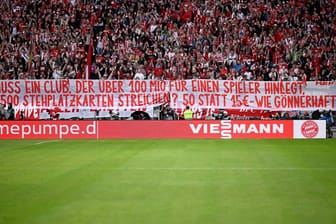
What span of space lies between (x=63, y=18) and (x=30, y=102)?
7494 mm

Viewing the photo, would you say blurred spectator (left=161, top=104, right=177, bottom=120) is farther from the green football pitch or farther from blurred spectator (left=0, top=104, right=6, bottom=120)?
blurred spectator (left=0, top=104, right=6, bottom=120)

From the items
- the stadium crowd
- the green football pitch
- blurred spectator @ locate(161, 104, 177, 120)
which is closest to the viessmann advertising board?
blurred spectator @ locate(161, 104, 177, 120)

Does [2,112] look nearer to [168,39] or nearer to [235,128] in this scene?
[168,39]

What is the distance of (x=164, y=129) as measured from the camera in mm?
26484

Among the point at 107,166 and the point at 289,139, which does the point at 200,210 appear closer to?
the point at 107,166

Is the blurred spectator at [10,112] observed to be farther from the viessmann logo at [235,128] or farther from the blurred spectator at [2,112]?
the viessmann logo at [235,128]

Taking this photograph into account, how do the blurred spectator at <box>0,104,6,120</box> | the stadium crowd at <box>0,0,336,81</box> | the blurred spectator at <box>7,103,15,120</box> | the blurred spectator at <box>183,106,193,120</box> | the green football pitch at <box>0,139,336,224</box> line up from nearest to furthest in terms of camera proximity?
the green football pitch at <box>0,139,336,224</box> → the blurred spectator at <box>183,106,193,120</box> → the blurred spectator at <box>7,103,15,120</box> → the blurred spectator at <box>0,104,6,120</box> → the stadium crowd at <box>0,0,336,81</box>

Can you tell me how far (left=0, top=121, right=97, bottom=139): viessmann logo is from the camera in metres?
26.6

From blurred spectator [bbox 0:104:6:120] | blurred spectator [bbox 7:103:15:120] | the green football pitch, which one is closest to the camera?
the green football pitch

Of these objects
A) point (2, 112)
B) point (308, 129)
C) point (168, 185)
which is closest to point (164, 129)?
point (308, 129)

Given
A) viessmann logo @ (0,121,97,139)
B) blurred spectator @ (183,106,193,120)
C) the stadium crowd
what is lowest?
viessmann logo @ (0,121,97,139)

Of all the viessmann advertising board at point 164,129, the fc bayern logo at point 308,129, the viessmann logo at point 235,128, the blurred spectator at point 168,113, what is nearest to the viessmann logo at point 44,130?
the viessmann advertising board at point 164,129

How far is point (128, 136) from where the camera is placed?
26469 millimetres

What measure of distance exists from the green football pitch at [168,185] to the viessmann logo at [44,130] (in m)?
6.28
